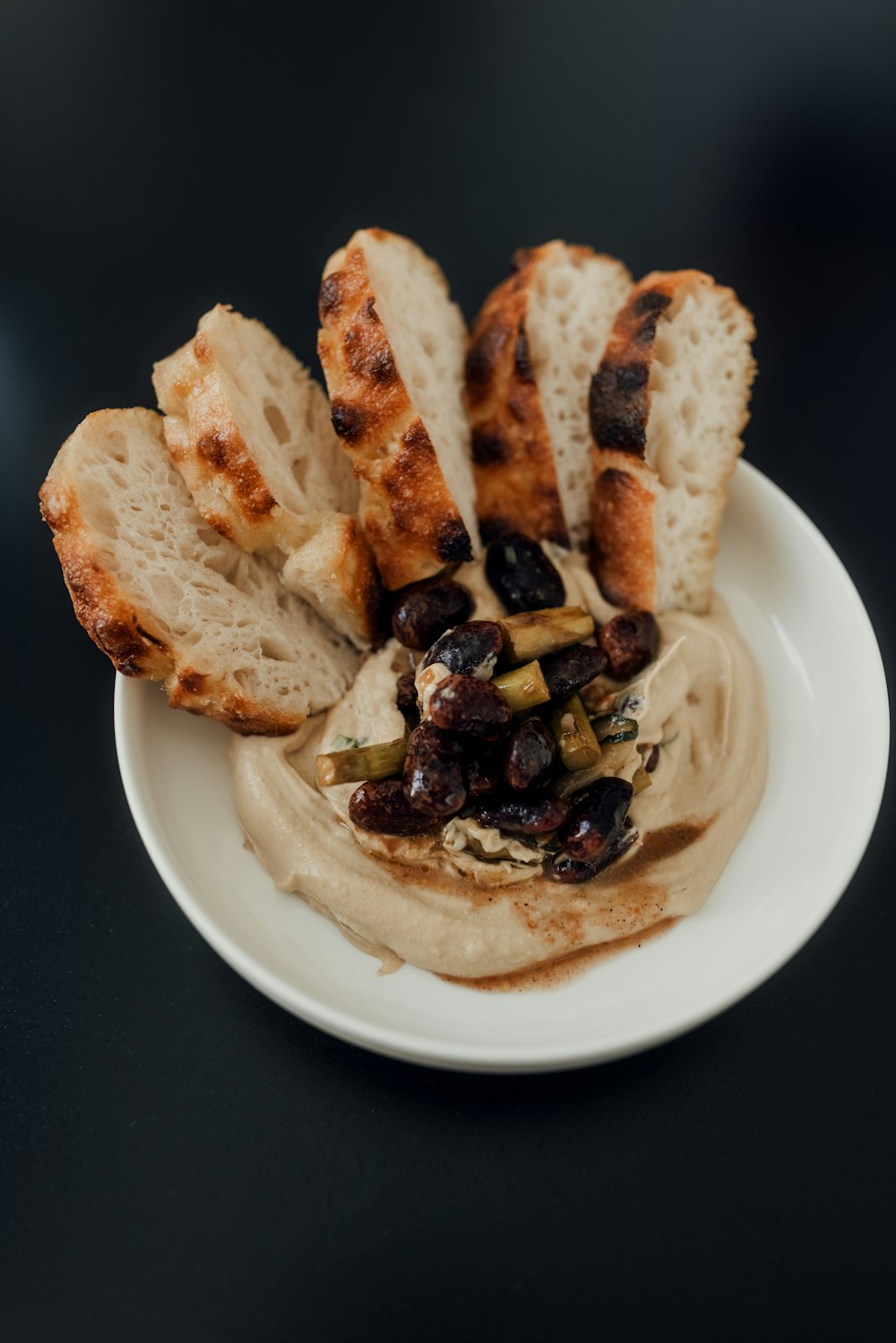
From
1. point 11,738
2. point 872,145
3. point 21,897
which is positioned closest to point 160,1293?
point 21,897

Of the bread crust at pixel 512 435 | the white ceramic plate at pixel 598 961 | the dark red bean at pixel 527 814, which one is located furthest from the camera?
the bread crust at pixel 512 435

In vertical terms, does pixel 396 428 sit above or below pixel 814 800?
above

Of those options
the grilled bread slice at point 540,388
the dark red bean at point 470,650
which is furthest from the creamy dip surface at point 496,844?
the grilled bread slice at point 540,388

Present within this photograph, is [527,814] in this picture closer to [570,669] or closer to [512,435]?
[570,669]

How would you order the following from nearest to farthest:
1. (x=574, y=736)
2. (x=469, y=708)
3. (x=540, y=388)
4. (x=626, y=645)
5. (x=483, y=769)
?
1. (x=469, y=708)
2. (x=483, y=769)
3. (x=574, y=736)
4. (x=626, y=645)
5. (x=540, y=388)

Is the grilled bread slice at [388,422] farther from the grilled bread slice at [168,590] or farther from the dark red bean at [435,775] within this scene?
the dark red bean at [435,775]

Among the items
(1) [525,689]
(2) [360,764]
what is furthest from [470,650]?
(2) [360,764]

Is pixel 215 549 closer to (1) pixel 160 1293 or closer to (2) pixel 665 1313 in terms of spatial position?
(1) pixel 160 1293
